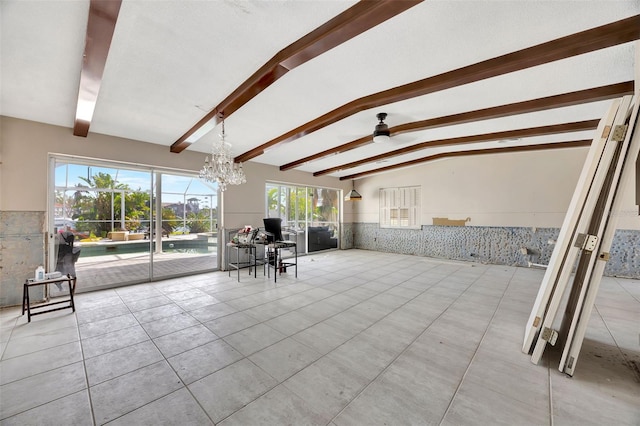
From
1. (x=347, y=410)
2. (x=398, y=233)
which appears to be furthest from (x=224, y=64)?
(x=398, y=233)

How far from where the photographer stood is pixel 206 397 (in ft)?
5.50

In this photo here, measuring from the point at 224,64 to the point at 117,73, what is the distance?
1.15 metres

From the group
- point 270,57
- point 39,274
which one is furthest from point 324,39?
point 39,274

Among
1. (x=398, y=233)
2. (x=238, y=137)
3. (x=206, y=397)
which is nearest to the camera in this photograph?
(x=206, y=397)

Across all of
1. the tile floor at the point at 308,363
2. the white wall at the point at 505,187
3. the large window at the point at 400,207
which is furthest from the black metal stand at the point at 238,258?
the white wall at the point at 505,187

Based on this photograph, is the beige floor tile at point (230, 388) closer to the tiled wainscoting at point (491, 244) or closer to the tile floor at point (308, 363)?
the tile floor at point (308, 363)

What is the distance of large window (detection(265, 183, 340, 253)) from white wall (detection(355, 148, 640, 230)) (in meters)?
2.58

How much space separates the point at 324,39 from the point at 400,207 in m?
6.71

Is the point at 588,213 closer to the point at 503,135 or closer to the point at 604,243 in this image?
the point at 604,243

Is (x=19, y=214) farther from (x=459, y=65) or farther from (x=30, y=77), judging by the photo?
(x=459, y=65)

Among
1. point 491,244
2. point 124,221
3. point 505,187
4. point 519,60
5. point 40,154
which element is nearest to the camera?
point 519,60

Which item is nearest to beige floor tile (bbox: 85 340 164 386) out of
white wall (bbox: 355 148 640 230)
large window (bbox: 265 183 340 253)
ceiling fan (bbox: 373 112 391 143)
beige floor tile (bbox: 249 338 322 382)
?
beige floor tile (bbox: 249 338 322 382)

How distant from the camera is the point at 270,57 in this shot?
2.31 metres

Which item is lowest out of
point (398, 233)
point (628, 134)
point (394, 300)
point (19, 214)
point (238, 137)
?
point (394, 300)
